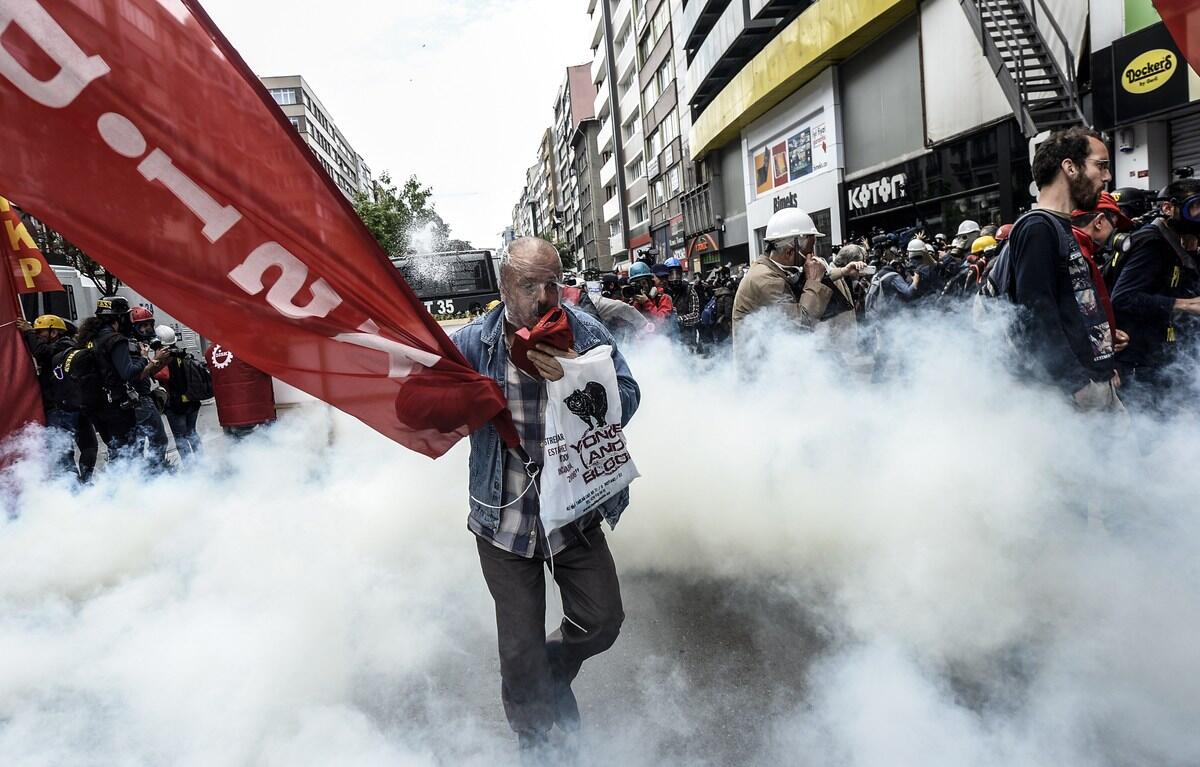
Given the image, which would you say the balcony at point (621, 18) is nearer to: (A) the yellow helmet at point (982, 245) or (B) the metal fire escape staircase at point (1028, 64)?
(B) the metal fire escape staircase at point (1028, 64)

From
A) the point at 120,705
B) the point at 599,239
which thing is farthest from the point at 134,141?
the point at 599,239

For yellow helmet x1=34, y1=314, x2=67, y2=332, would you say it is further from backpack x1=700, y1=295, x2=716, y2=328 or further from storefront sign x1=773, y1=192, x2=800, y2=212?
storefront sign x1=773, y1=192, x2=800, y2=212

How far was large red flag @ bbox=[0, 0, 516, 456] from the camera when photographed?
181cm

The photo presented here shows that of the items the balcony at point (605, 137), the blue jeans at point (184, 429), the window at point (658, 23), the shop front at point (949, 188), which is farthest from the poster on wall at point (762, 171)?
the balcony at point (605, 137)

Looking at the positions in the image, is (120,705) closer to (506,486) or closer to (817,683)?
(506,486)

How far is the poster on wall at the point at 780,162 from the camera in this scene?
22219 millimetres

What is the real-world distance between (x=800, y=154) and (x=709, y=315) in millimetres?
12750

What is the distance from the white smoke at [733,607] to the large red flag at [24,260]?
3.89ft

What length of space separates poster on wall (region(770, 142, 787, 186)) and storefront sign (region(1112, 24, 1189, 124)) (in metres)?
13.1

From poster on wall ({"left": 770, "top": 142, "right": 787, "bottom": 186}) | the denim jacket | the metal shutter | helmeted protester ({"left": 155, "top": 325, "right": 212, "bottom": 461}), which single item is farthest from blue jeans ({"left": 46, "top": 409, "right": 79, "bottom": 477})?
poster on wall ({"left": 770, "top": 142, "right": 787, "bottom": 186})

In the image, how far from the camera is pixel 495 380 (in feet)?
7.59

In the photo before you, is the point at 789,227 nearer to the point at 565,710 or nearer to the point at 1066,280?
the point at 1066,280

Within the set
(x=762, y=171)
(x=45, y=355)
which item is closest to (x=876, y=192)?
(x=762, y=171)

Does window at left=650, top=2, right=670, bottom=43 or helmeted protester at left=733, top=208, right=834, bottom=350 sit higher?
window at left=650, top=2, right=670, bottom=43
